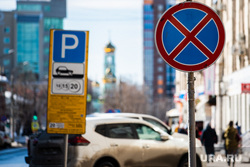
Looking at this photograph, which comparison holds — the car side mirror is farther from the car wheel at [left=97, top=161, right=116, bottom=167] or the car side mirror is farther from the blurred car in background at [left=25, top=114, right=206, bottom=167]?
the car wheel at [left=97, top=161, right=116, bottom=167]

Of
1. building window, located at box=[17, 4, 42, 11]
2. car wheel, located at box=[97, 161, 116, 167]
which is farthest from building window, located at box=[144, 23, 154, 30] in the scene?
car wheel, located at box=[97, 161, 116, 167]

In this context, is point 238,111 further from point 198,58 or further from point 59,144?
point 198,58

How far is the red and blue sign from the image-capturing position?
6.32m

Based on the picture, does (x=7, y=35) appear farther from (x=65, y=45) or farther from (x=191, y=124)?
(x=191, y=124)

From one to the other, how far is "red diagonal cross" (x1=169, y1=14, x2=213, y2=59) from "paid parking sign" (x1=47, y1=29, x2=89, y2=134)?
6.30 ft

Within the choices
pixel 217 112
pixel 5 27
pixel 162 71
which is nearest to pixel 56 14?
pixel 5 27

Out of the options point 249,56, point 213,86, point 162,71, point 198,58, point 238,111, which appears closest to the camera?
point 198,58

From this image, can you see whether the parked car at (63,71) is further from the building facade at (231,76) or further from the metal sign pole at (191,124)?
the building facade at (231,76)

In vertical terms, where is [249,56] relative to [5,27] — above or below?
below

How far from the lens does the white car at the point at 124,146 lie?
13.8 m

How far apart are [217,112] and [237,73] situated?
954 cm

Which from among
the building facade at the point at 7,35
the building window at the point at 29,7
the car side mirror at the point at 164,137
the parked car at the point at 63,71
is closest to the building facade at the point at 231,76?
the car side mirror at the point at 164,137

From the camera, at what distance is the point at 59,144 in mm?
13930

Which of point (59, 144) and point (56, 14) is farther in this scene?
point (56, 14)
